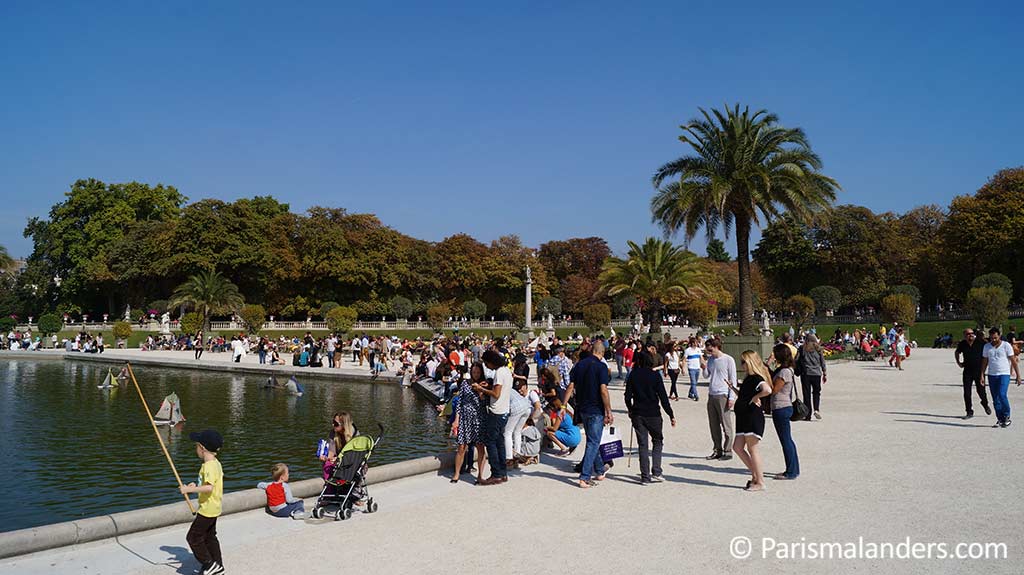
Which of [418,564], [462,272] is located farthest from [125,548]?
[462,272]

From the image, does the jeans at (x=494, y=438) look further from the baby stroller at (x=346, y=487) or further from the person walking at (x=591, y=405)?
the baby stroller at (x=346, y=487)

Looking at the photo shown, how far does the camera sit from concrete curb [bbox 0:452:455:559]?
19.8ft

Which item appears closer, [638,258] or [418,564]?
[418,564]

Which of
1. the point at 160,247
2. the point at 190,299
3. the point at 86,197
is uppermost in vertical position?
the point at 86,197

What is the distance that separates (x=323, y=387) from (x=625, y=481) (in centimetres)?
1787

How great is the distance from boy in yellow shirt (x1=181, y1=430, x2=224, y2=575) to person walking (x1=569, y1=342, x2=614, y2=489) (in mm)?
4326

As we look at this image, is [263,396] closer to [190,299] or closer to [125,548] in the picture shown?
[125,548]

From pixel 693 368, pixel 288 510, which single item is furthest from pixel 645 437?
pixel 693 368

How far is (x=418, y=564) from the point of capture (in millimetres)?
5770

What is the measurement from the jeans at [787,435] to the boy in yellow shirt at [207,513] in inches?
244

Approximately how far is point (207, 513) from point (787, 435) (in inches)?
254

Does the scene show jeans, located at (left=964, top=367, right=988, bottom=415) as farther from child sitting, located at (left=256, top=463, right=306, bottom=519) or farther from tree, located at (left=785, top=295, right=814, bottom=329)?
tree, located at (left=785, top=295, right=814, bottom=329)

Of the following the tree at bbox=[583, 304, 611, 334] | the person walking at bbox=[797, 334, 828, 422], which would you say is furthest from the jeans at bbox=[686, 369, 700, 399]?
the tree at bbox=[583, 304, 611, 334]

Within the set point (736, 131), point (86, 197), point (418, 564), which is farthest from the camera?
point (86, 197)
